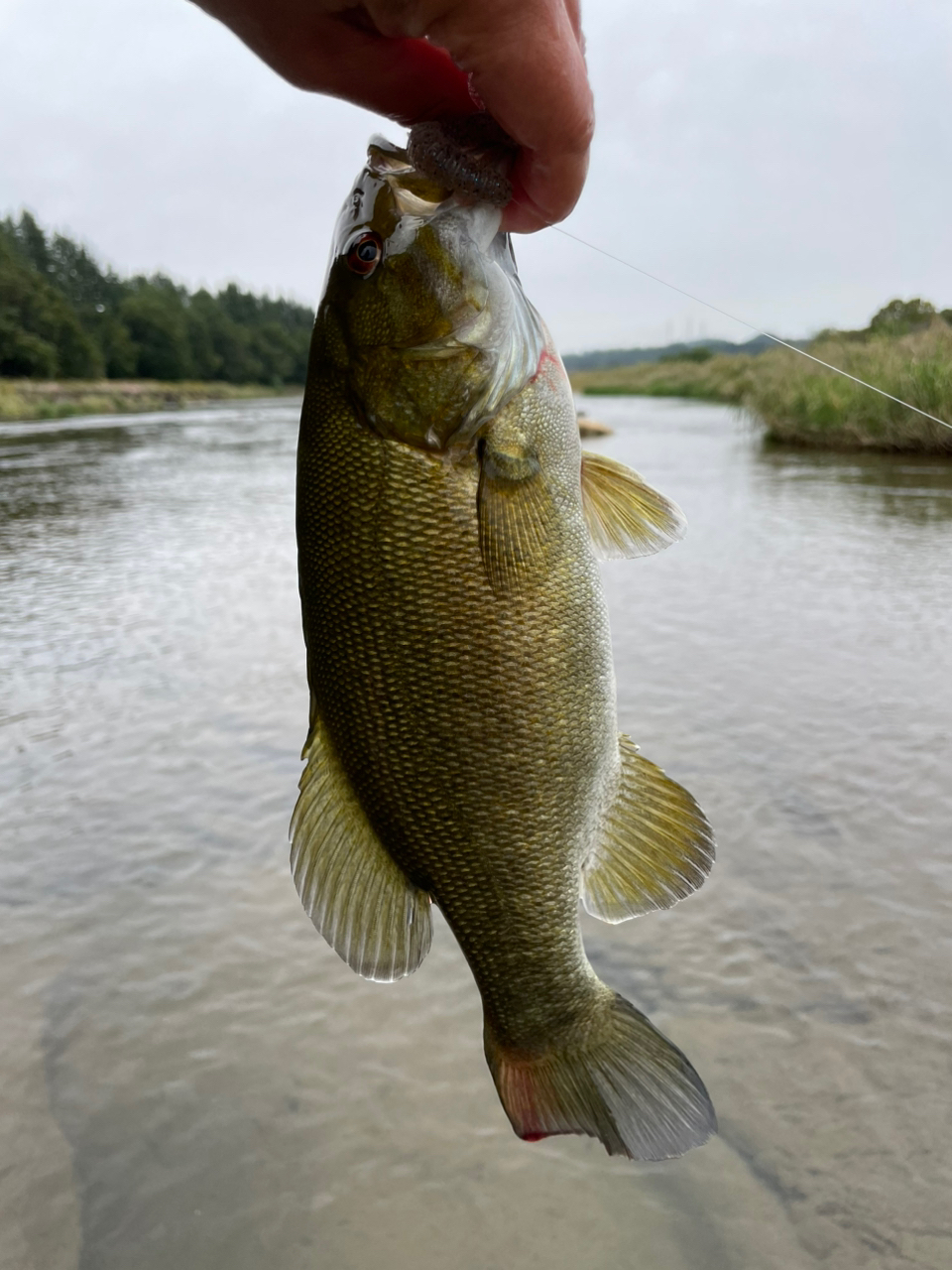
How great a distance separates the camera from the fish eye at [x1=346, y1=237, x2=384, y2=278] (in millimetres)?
1709

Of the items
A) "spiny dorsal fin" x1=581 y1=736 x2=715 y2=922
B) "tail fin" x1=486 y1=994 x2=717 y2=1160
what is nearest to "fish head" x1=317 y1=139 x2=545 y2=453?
"spiny dorsal fin" x1=581 y1=736 x2=715 y2=922

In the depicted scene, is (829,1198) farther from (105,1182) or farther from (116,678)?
(116,678)

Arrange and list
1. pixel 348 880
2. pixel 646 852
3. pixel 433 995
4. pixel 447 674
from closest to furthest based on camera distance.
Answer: pixel 447 674
pixel 348 880
pixel 646 852
pixel 433 995

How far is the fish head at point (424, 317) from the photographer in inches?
64.6

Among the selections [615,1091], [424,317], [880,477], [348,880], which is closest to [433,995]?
[615,1091]

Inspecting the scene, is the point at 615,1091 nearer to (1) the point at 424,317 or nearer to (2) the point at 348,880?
(2) the point at 348,880

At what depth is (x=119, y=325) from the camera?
78312mm

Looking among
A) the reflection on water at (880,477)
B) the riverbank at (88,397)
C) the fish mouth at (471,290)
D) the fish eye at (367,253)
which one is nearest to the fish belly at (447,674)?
the fish mouth at (471,290)

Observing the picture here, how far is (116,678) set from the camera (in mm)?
6465

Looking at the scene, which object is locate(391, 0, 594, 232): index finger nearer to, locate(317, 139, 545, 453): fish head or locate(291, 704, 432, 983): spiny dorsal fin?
locate(317, 139, 545, 453): fish head

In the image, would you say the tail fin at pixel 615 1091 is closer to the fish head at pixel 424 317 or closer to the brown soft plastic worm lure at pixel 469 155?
the fish head at pixel 424 317

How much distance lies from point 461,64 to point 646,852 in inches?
57.2

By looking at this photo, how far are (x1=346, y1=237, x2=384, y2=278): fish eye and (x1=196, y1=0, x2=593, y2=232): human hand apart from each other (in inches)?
9.8

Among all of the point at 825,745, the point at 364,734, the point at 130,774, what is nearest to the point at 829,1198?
the point at 364,734
